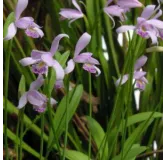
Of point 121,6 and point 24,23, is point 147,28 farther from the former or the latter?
point 24,23

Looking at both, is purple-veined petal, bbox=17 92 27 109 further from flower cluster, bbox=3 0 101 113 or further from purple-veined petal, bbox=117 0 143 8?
purple-veined petal, bbox=117 0 143 8

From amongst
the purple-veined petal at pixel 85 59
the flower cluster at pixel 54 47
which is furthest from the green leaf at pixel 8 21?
the purple-veined petal at pixel 85 59

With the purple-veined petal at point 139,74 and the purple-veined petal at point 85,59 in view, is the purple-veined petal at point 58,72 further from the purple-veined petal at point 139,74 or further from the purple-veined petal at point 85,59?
the purple-veined petal at point 139,74

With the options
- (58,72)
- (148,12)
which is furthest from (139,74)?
(58,72)

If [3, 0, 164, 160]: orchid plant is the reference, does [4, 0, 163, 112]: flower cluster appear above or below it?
above

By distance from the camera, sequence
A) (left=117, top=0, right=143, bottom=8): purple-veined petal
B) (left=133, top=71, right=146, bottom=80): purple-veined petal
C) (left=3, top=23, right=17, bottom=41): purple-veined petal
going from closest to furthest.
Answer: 1. (left=3, top=23, right=17, bottom=41): purple-veined petal
2. (left=117, top=0, right=143, bottom=8): purple-veined petal
3. (left=133, top=71, right=146, bottom=80): purple-veined petal

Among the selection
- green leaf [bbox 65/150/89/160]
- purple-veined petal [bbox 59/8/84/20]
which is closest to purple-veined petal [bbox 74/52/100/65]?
purple-veined petal [bbox 59/8/84/20]

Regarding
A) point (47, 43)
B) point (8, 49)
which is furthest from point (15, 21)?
point (47, 43)

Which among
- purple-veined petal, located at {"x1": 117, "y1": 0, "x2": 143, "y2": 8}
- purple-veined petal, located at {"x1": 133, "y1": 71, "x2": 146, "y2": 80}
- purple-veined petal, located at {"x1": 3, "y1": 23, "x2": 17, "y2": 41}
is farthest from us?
purple-veined petal, located at {"x1": 133, "y1": 71, "x2": 146, "y2": 80}

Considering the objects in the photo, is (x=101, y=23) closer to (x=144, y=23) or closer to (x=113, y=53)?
(x=113, y=53)
